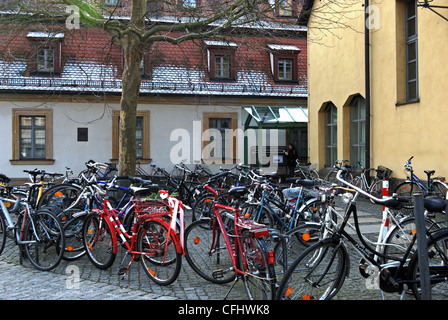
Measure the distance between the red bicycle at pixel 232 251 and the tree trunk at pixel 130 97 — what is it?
16.5 feet

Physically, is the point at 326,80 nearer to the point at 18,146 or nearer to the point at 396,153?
the point at 396,153

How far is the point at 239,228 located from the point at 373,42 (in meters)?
10.0

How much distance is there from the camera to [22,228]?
558 cm

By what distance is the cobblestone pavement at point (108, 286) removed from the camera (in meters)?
4.32

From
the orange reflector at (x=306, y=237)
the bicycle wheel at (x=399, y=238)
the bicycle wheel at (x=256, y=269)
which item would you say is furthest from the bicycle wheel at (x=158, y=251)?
the bicycle wheel at (x=399, y=238)

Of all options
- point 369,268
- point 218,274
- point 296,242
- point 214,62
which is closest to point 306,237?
point 296,242

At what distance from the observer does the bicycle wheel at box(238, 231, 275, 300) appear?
387 cm

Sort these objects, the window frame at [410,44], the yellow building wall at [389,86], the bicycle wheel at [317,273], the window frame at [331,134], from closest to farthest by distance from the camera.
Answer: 1. the bicycle wheel at [317,273]
2. the yellow building wall at [389,86]
3. the window frame at [410,44]
4. the window frame at [331,134]

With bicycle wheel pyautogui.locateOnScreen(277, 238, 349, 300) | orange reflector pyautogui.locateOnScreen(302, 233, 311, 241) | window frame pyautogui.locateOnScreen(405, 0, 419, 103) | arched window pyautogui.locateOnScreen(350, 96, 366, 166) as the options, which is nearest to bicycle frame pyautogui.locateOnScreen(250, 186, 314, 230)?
orange reflector pyautogui.locateOnScreen(302, 233, 311, 241)

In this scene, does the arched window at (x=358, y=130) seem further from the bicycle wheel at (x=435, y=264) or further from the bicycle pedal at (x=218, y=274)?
the bicycle wheel at (x=435, y=264)

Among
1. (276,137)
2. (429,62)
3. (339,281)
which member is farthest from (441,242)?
(276,137)

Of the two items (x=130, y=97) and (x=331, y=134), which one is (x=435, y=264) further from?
(x=331, y=134)

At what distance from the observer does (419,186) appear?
32.9 feet

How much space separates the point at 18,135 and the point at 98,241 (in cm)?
1372
